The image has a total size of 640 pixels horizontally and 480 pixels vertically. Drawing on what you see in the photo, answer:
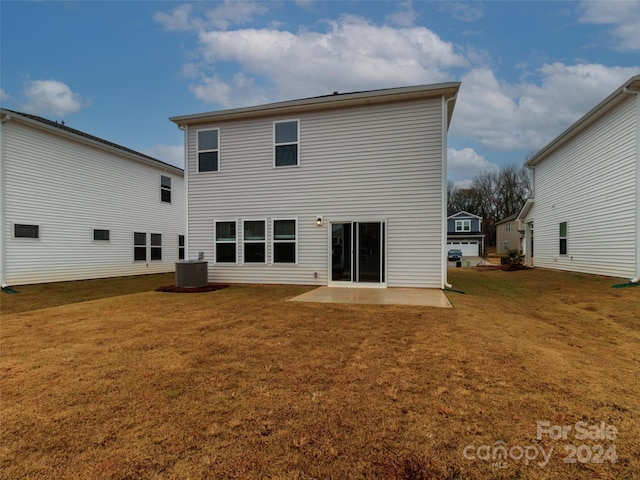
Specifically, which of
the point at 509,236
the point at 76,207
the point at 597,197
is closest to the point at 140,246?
the point at 76,207

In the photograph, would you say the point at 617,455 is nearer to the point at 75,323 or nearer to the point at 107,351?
the point at 107,351

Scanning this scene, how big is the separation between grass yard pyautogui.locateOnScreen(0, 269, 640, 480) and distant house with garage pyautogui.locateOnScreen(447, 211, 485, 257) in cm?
3187

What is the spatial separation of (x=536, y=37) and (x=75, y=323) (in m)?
16.7

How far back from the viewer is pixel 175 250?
17172mm

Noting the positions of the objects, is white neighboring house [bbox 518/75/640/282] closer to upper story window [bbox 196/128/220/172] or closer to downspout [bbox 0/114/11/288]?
upper story window [bbox 196/128/220/172]

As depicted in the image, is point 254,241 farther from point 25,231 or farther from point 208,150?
point 25,231

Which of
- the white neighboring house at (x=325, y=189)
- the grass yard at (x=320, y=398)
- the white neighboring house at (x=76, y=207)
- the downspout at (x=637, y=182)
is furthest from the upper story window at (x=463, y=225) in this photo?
the grass yard at (x=320, y=398)

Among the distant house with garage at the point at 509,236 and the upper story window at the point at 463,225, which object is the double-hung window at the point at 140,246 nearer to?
the distant house with garage at the point at 509,236

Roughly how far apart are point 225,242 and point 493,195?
44.8 metres

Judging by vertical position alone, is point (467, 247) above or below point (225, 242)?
below

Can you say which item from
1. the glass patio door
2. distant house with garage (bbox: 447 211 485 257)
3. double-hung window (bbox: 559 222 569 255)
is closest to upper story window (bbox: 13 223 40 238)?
the glass patio door

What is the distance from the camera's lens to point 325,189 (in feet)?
31.8

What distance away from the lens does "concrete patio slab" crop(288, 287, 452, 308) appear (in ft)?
22.5

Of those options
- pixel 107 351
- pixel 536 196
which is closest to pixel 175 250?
pixel 107 351
